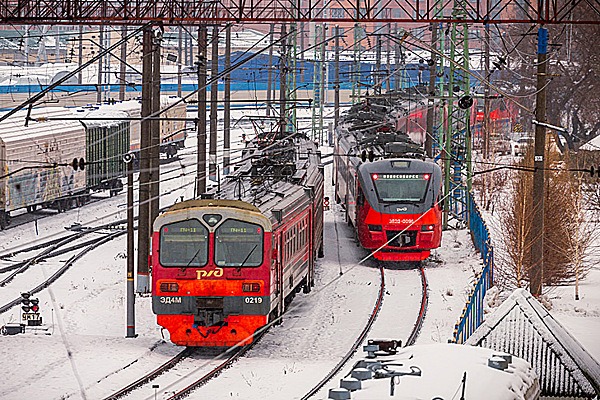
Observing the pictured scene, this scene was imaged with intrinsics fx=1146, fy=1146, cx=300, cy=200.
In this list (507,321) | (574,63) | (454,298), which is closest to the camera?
(507,321)

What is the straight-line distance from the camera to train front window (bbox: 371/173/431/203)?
25.9m

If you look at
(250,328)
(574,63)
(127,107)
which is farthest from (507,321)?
(574,63)

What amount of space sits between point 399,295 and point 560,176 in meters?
5.08

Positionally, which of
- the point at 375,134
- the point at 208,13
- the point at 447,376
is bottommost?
the point at 447,376

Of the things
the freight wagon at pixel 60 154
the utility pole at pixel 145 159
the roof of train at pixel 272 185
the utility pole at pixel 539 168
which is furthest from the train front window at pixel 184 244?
the freight wagon at pixel 60 154

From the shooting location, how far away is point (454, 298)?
922 inches

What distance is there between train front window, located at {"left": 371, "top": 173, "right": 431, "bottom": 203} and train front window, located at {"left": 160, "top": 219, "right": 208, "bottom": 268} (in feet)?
29.2

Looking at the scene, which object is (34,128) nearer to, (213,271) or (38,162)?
(38,162)

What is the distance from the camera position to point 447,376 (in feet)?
26.4

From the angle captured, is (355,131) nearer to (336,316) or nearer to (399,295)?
(399,295)

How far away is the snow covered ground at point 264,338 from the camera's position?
16.4m

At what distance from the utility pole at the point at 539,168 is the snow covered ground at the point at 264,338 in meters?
1.16

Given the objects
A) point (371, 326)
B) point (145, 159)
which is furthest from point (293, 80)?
point (371, 326)

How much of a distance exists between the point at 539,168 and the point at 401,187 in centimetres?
573
